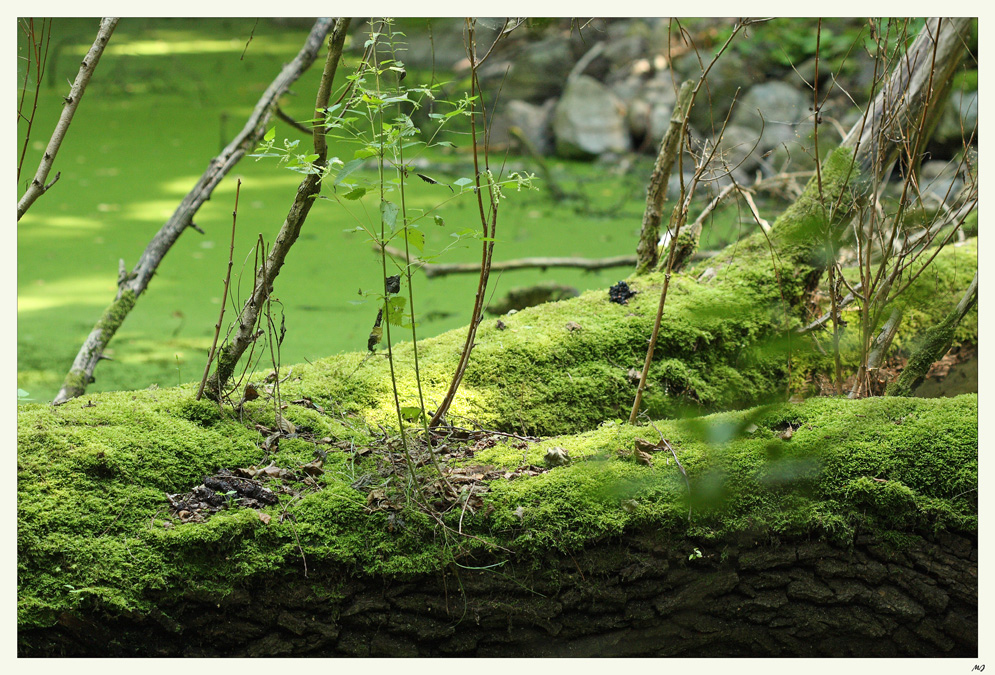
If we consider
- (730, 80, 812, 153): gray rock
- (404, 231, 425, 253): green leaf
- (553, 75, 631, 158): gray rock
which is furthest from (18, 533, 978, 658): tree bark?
(553, 75, 631, 158): gray rock

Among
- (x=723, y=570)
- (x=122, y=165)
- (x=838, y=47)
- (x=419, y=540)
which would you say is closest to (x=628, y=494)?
(x=723, y=570)

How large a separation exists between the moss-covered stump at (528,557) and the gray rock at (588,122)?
5.24 m

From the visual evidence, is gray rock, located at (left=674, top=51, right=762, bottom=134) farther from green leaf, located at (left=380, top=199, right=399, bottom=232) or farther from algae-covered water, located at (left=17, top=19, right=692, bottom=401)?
green leaf, located at (left=380, top=199, right=399, bottom=232)

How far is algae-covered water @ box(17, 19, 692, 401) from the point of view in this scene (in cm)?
347

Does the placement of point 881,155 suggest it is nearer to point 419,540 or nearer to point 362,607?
point 419,540

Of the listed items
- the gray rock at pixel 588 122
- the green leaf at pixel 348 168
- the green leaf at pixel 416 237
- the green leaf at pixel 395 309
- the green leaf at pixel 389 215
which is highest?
the gray rock at pixel 588 122

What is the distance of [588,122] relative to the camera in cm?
662

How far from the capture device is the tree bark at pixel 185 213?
230 cm

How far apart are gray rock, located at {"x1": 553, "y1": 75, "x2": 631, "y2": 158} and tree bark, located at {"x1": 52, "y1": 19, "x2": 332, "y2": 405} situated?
443cm

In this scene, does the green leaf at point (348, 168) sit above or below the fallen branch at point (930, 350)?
above

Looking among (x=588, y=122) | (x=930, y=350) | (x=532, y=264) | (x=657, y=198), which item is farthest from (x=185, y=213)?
(x=588, y=122)

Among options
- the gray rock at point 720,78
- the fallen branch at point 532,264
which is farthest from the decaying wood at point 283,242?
the gray rock at point 720,78

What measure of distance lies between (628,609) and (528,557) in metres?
0.22

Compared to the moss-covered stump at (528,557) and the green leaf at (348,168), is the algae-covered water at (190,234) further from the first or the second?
the moss-covered stump at (528,557)
